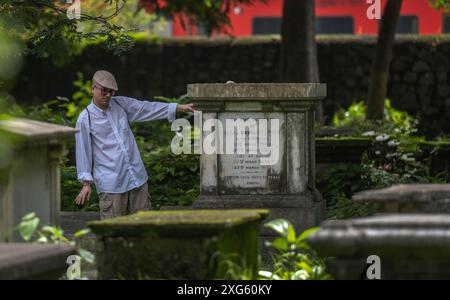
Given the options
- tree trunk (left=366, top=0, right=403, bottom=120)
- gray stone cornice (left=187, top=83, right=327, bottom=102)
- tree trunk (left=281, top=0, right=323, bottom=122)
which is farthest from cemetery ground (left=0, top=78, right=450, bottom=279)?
tree trunk (left=281, top=0, right=323, bottom=122)

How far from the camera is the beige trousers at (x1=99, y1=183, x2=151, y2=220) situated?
11.8 meters

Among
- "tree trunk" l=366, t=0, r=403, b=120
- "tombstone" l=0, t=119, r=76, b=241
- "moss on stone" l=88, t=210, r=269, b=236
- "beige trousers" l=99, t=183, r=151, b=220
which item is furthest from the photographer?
"tree trunk" l=366, t=0, r=403, b=120

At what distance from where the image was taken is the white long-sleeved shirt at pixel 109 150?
463 inches

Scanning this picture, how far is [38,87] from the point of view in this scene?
27125mm

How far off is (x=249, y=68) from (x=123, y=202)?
51.7ft

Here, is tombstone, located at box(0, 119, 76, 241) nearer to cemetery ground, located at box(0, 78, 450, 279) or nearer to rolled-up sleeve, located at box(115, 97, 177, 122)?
cemetery ground, located at box(0, 78, 450, 279)

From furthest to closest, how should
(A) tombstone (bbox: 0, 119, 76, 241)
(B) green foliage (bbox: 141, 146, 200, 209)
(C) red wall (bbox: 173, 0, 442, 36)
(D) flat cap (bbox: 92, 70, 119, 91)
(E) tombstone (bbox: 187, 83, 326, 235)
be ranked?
(C) red wall (bbox: 173, 0, 442, 36), (B) green foliage (bbox: 141, 146, 200, 209), (E) tombstone (bbox: 187, 83, 326, 235), (D) flat cap (bbox: 92, 70, 119, 91), (A) tombstone (bbox: 0, 119, 76, 241)

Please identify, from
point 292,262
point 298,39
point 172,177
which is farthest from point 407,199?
point 298,39

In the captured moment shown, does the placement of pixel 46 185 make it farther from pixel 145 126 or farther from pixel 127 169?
pixel 145 126

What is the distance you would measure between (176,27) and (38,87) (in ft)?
44.7

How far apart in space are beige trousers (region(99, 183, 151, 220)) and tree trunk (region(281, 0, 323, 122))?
1020 cm

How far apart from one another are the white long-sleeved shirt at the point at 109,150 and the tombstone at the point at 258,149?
0.91m

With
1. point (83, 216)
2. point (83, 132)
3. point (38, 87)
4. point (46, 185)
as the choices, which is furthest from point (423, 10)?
point (46, 185)
